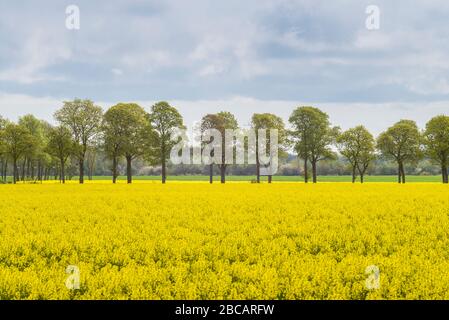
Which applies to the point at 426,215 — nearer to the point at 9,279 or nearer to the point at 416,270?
the point at 416,270

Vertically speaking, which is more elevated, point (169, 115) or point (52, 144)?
point (169, 115)

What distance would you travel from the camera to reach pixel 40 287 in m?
8.09

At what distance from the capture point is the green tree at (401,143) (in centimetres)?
8312

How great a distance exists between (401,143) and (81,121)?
68771 mm

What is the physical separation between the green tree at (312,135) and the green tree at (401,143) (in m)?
14.3

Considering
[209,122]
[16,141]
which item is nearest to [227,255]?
[209,122]

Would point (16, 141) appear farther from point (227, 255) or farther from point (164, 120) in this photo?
point (227, 255)

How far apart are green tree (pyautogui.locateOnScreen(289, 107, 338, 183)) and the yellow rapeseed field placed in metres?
58.6

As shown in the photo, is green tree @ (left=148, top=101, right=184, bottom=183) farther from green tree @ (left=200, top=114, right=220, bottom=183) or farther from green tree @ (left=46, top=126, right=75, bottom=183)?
green tree @ (left=46, top=126, right=75, bottom=183)

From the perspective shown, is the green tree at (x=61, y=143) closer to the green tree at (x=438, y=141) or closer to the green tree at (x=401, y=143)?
the green tree at (x=401, y=143)

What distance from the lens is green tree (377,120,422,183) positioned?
83.1 meters

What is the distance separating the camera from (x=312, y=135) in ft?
254

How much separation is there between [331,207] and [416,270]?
11678mm
